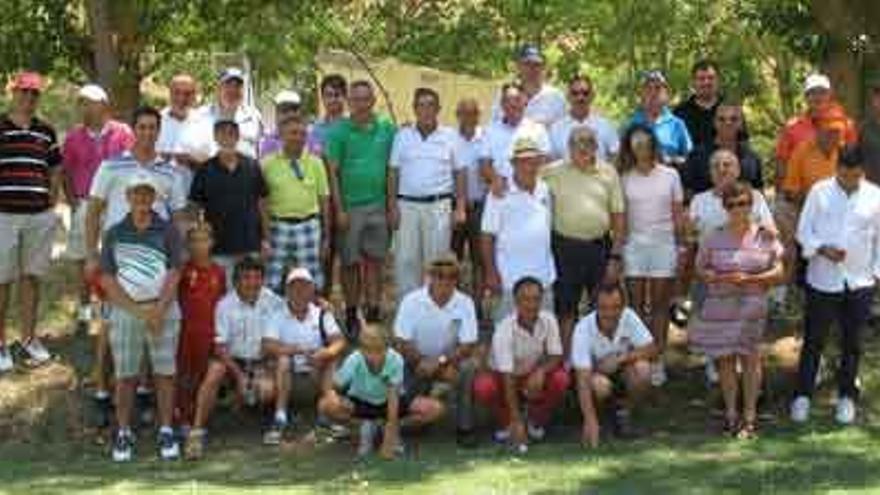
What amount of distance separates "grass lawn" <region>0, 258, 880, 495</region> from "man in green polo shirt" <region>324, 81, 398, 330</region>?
1.50 metres

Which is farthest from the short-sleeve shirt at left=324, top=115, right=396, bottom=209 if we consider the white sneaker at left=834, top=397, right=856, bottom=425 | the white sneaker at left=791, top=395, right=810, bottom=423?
the white sneaker at left=834, top=397, right=856, bottom=425

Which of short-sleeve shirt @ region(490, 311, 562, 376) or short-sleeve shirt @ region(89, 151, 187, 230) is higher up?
short-sleeve shirt @ region(89, 151, 187, 230)

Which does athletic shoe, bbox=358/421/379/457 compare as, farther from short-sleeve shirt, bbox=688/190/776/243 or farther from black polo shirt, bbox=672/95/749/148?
black polo shirt, bbox=672/95/749/148

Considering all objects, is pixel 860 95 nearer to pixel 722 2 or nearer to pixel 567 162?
pixel 567 162

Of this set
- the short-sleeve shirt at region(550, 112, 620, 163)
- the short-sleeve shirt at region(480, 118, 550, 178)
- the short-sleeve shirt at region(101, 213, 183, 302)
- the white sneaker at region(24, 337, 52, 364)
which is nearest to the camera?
the short-sleeve shirt at region(101, 213, 183, 302)

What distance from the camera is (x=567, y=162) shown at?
1078cm

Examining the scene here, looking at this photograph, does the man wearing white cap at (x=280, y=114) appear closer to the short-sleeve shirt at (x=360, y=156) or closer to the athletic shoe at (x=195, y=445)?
the short-sleeve shirt at (x=360, y=156)

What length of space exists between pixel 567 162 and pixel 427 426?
211 cm

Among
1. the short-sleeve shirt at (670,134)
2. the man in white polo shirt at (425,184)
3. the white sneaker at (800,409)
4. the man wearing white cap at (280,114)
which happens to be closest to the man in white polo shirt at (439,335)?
the man in white polo shirt at (425,184)

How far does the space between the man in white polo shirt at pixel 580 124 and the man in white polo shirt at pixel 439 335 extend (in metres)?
1.33

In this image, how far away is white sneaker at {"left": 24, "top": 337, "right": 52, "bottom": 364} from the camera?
38.5 ft

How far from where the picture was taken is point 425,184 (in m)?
11.2

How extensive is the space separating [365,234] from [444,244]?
601mm

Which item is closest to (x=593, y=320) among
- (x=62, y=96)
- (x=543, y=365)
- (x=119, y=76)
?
(x=543, y=365)
